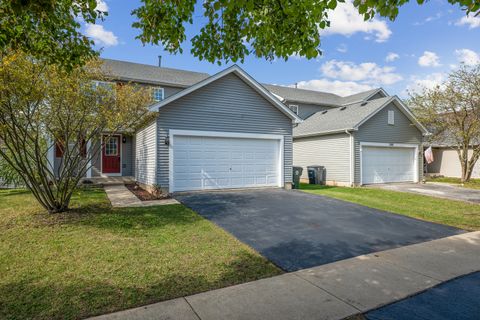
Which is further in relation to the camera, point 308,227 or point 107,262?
point 308,227

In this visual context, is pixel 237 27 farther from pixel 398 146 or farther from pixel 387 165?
pixel 398 146

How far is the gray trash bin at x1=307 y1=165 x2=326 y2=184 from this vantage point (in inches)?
659

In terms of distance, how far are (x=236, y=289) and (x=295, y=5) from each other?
161 inches

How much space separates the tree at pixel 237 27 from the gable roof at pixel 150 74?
1391 centimetres

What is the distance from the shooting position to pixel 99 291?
3.46m

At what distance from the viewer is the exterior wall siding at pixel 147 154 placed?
429 inches

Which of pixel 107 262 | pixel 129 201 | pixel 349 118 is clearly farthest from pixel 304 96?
pixel 107 262

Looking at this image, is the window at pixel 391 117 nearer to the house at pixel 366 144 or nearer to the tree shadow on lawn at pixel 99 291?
the house at pixel 366 144

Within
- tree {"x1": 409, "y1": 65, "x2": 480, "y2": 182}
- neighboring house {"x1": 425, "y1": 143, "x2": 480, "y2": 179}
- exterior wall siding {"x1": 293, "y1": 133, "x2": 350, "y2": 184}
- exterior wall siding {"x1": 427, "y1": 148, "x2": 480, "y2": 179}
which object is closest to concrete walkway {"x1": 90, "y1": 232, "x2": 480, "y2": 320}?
exterior wall siding {"x1": 293, "y1": 133, "x2": 350, "y2": 184}

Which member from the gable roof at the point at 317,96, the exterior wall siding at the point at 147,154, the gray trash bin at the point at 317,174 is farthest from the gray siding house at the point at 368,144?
the exterior wall siding at the point at 147,154

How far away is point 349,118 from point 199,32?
13.6 metres

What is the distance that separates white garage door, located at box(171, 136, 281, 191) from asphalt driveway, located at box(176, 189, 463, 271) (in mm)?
1194

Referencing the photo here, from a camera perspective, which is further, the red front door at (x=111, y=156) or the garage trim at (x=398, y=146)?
the red front door at (x=111, y=156)

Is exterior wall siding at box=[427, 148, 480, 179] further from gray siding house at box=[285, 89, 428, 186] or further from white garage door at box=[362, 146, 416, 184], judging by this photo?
white garage door at box=[362, 146, 416, 184]
